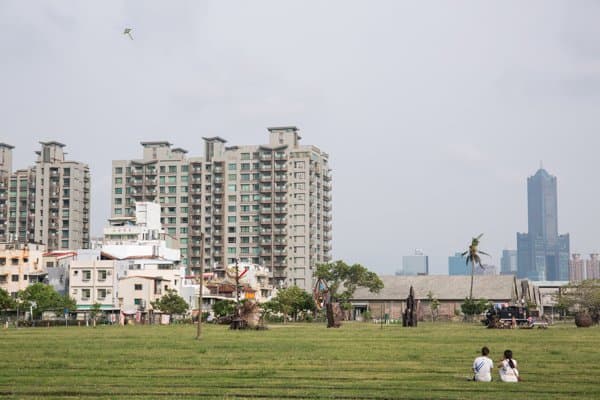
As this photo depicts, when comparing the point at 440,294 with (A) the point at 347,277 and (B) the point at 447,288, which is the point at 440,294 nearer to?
(B) the point at 447,288

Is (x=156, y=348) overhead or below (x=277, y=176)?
below

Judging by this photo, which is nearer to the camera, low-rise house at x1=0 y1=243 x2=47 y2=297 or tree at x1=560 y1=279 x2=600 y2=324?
low-rise house at x1=0 y1=243 x2=47 y2=297

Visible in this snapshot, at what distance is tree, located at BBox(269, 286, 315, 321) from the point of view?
395 ft

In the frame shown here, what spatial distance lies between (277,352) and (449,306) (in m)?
123

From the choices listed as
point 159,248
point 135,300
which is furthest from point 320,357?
point 159,248

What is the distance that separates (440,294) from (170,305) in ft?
191

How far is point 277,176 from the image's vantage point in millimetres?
199000

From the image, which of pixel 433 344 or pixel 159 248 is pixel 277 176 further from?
pixel 433 344

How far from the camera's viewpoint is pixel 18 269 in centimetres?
13562

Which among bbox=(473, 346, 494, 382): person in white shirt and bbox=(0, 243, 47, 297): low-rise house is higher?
bbox=(0, 243, 47, 297): low-rise house

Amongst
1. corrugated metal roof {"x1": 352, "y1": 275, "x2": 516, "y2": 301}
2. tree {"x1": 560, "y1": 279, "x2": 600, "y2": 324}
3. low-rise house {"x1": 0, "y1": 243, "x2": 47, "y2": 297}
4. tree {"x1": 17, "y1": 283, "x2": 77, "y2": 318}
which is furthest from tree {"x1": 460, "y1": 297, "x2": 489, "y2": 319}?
low-rise house {"x1": 0, "y1": 243, "x2": 47, "y2": 297}

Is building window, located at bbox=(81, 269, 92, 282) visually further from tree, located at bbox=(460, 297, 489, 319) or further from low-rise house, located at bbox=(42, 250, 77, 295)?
tree, located at bbox=(460, 297, 489, 319)

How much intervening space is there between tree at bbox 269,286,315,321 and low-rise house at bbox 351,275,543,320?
85.8 ft

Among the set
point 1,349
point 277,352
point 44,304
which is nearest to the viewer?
point 277,352
